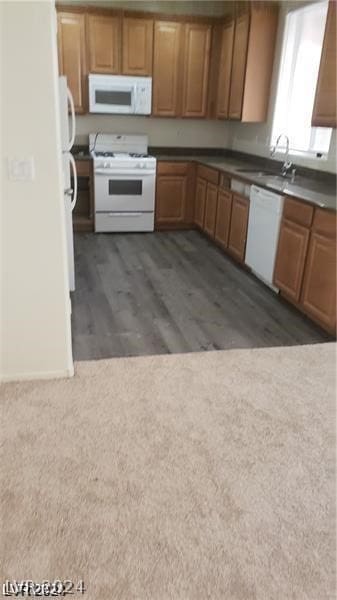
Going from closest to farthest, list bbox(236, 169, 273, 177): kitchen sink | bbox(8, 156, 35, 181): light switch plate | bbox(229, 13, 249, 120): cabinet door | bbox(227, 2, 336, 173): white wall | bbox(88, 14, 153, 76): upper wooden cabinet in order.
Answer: bbox(8, 156, 35, 181): light switch plate
bbox(227, 2, 336, 173): white wall
bbox(236, 169, 273, 177): kitchen sink
bbox(229, 13, 249, 120): cabinet door
bbox(88, 14, 153, 76): upper wooden cabinet

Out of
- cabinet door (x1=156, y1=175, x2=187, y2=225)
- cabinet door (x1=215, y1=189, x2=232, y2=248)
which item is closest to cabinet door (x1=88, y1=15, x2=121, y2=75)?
cabinet door (x1=156, y1=175, x2=187, y2=225)

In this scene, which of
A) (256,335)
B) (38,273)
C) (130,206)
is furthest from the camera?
(130,206)

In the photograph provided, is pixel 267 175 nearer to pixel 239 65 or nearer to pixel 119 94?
pixel 239 65

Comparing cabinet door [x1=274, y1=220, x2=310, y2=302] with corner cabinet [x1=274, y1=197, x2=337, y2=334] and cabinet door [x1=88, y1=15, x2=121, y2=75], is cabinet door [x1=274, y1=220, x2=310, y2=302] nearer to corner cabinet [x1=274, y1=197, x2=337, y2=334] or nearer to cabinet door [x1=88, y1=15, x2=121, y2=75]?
corner cabinet [x1=274, y1=197, x2=337, y2=334]

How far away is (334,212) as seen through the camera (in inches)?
119

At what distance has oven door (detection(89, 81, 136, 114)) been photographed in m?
5.27

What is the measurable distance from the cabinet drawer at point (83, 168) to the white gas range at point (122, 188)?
137 millimetres

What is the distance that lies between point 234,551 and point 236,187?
12.1 feet

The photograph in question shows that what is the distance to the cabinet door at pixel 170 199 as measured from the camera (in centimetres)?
569

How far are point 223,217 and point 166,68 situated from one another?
2068 mm

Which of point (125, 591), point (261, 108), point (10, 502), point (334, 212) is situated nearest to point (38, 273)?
point (10, 502)

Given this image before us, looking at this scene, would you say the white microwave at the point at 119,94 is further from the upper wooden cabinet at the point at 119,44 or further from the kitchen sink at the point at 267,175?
the kitchen sink at the point at 267,175

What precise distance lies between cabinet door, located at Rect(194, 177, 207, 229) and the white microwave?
3.68 ft

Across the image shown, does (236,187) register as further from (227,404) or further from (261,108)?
(227,404)
